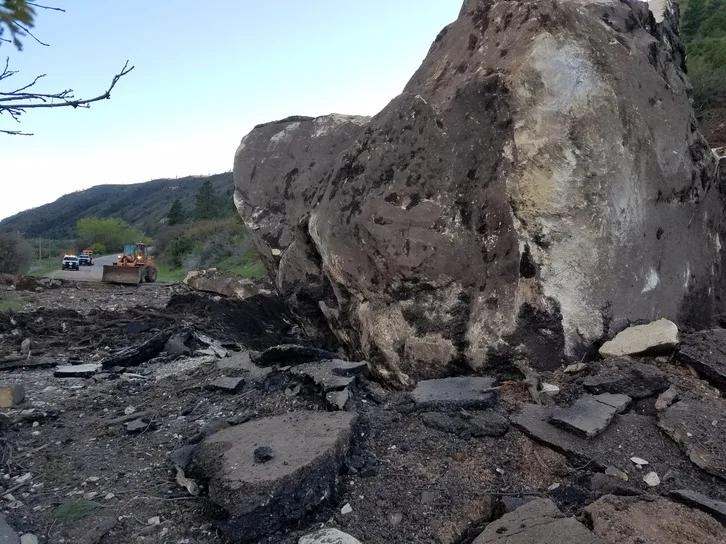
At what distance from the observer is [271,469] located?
2543 mm

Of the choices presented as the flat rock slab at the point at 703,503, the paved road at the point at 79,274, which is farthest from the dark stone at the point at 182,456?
the paved road at the point at 79,274

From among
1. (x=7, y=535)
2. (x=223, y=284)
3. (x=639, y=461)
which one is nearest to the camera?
(x=7, y=535)

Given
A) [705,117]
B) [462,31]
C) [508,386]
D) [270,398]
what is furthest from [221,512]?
[705,117]

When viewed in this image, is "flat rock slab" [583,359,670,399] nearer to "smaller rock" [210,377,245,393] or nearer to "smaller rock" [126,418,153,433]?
"smaller rock" [210,377,245,393]

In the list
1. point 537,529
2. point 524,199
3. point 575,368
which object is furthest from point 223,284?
point 537,529

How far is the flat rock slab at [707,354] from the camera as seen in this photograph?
11.9 feet

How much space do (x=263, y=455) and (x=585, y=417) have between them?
5.36 feet

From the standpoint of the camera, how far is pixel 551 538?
83.1 inches

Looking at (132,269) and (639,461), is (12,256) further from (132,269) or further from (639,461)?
(639,461)

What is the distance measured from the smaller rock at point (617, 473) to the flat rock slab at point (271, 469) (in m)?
1.18

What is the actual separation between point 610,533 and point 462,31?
4.20 meters

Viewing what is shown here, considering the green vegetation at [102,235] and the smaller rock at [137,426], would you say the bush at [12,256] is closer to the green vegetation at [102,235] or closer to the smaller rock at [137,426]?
the smaller rock at [137,426]

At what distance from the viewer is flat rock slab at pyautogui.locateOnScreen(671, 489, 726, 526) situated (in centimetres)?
229

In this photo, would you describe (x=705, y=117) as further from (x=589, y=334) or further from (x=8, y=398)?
(x=8, y=398)
